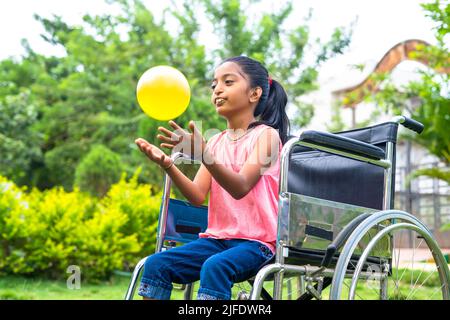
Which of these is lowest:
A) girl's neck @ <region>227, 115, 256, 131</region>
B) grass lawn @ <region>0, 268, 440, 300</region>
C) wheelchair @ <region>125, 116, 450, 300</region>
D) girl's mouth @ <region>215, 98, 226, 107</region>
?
grass lawn @ <region>0, 268, 440, 300</region>

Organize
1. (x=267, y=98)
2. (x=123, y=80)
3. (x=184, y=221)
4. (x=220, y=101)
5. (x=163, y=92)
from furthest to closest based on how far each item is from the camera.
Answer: (x=123, y=80) → (x=184, y=221) → (x=267, y=98) → (x=220, y=101) → (x=163, y=92)

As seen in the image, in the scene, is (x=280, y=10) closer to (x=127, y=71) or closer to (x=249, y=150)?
(x=127, y=71)

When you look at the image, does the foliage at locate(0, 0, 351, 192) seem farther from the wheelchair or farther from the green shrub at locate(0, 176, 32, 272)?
the wheelchair

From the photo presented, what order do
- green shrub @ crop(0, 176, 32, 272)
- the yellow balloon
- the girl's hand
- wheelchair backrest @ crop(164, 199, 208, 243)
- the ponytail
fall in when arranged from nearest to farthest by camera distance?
the girl's hand → the yellow balloon → the ponytail → wheelchair backrest @ crop(164, 199, 208, 243) → green shrub @ crop(0, 176, 32, 272)

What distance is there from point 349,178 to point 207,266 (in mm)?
673

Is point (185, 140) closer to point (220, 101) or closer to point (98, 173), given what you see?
point (220, 101)

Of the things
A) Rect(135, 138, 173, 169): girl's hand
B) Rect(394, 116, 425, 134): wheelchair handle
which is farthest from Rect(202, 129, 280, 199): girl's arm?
Rect(394, 116, 425, 134): wheelchair handle

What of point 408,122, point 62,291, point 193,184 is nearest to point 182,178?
point 193,184

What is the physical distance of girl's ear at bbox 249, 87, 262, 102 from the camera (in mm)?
1956

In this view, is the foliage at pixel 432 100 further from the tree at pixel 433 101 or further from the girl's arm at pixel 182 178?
the girl's arm at pixel 182 178

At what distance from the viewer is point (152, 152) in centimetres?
159

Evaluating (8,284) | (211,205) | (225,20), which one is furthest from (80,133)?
(211,205)

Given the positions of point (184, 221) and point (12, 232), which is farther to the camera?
point (12, 232)
